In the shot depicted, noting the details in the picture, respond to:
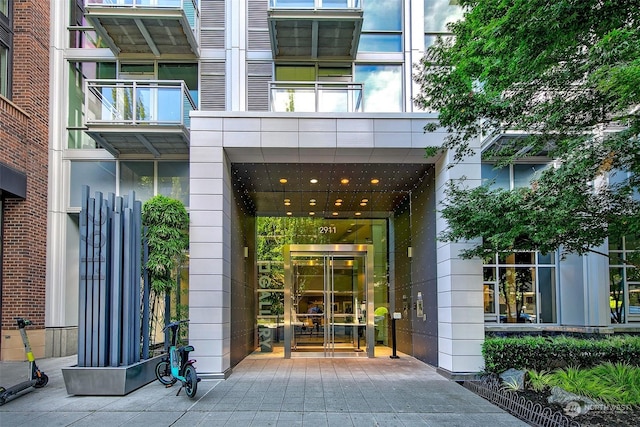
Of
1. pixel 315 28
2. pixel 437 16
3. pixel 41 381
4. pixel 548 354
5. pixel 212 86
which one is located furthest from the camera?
pixel 437 16

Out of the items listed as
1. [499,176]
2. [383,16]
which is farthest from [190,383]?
[383,16]

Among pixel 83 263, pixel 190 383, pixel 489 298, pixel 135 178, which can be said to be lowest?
pixel 190 383

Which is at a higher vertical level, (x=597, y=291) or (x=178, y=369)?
(x=597, y=291)

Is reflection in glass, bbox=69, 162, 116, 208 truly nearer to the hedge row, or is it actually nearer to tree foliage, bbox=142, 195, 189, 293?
tree foliage, bbox=142, 195, 189, 293

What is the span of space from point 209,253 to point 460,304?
5032 millimetres

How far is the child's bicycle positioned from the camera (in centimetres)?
752

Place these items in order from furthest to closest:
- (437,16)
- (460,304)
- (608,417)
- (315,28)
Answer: (437,16), (315,28), (460,304), (608,417)

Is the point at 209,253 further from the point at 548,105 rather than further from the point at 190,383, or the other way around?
the point at 548,105

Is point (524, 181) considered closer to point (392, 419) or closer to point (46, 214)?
point (392, 419)

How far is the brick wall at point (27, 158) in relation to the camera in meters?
11.5

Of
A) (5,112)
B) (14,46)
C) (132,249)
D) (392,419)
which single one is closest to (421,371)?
(392,419)

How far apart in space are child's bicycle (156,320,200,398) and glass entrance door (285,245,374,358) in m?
4.72

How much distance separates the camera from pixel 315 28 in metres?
12.3

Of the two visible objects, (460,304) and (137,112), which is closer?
(460,304)
